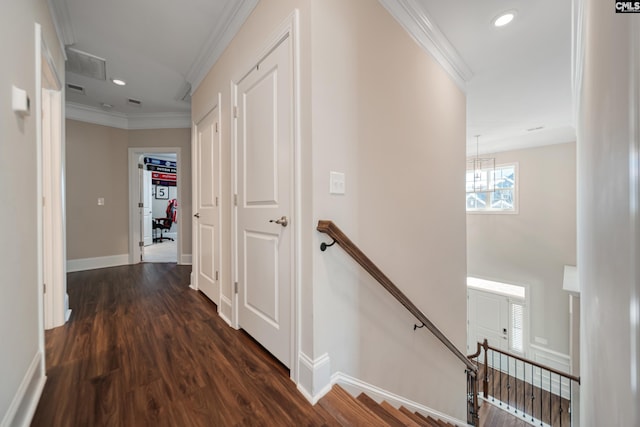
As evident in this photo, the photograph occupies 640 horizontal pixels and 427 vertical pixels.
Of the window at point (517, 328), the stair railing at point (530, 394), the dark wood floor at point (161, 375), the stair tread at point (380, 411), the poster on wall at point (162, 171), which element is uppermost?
the poster on wall at point (162, 171)

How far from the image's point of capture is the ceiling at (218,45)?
2025 millimetres

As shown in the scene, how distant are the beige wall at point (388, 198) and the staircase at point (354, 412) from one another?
0.46 ft

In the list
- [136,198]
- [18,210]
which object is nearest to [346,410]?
[18,210]

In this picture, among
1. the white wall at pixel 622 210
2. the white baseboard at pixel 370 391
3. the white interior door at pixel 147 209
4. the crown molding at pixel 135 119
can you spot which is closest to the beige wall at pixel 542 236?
the white baseboard at pixel 370 391

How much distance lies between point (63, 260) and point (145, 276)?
1.60 m

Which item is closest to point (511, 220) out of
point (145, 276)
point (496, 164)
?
point (496, 164)

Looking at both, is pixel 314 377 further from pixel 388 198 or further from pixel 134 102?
pixel 134 102

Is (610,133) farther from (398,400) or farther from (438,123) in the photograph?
(398,400)

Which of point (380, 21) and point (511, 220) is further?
point (511, 220)

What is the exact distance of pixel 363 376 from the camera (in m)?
1.62

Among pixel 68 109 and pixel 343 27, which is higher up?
pixel 68 109

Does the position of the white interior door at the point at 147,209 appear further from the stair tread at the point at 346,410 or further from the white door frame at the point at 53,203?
the stair tread at the point at 346,410

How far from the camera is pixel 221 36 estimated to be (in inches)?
90.4

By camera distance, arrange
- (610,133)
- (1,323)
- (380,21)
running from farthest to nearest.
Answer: (380,21) < (1,323) < (610,133)
